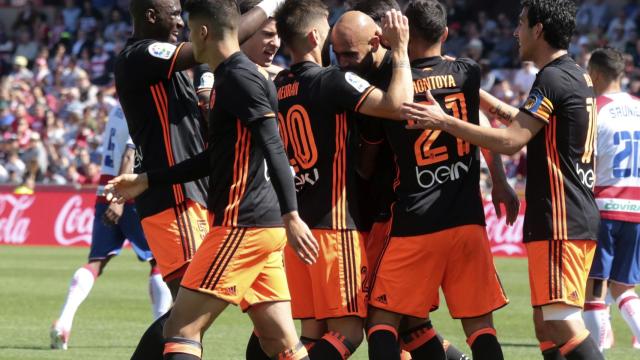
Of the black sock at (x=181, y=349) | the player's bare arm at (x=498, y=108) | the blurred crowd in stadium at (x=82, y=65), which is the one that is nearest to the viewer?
the black sock at (x=181, y=349)

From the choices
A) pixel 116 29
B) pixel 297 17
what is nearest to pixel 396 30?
pixel 297 17

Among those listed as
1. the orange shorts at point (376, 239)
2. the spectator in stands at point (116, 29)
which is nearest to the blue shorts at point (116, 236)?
the orange shorts at point (376, 239)

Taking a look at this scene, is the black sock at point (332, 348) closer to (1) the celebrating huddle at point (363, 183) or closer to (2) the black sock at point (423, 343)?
(1) the celebrating huddle at point (363, 183)

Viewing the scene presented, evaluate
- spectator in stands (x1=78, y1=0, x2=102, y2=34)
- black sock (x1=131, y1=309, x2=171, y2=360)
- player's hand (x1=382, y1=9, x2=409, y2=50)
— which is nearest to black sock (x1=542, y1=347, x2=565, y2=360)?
player's hand (x1=382, y1=9, x2=409, y2=50)

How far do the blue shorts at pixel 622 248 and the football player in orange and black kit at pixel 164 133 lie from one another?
14.5 feet

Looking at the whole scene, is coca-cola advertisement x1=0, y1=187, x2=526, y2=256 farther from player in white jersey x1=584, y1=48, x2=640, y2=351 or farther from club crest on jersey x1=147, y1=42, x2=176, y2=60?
club crest on jersey x1=147, y1=42, x2=176, y2=60

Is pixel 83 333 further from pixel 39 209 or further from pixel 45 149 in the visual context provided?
pixel 45 149

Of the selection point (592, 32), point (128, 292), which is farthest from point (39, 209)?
point (592, 32)

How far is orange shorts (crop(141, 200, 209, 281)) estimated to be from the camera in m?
7.50

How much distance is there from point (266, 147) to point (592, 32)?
78.4 feet

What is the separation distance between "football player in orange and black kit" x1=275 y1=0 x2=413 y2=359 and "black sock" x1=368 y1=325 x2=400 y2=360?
11cm

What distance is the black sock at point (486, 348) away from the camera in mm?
7023

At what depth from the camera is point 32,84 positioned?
34812 millimetres

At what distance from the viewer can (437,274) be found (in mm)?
7094
